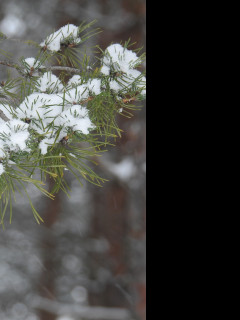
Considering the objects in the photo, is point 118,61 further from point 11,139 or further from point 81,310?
point 81,310

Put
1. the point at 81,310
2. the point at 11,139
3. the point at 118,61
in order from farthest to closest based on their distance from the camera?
the point at 81,310 → the point at 118,61 → the point at 11,139

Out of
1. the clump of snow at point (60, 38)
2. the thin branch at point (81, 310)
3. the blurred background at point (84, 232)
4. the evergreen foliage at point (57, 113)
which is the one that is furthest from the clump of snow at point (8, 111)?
the thin branch at point (81, 310)

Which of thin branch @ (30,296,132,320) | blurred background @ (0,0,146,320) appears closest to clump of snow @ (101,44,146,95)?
blurred background @ (0,0,146,320)

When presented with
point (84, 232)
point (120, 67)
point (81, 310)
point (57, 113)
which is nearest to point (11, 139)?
point (57, 113)

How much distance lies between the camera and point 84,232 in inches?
55.7

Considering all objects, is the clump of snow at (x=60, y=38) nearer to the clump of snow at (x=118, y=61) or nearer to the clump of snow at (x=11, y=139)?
the clump of snow at (x=118, y=61)

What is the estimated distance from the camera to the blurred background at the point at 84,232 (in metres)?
1.31

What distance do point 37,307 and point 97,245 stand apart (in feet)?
1.02

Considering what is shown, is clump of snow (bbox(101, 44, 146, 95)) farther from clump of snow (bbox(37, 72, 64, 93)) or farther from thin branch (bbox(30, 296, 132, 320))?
thin branch (bbox(30, 296, 132, 320))

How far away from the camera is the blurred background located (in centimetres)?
131

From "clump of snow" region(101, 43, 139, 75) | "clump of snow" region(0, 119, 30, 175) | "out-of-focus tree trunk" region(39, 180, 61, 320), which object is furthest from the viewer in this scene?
"out-of-focus tree trunk" region(39, 180, 61, 320)
